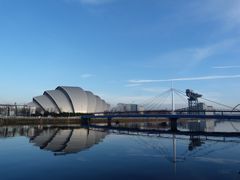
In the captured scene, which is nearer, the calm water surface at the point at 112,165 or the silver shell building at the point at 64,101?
the calm water surface at the point at 112,165

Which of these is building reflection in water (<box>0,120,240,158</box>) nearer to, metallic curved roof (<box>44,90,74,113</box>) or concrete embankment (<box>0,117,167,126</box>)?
concrete embankment (<box>0,117,167,126</box>)

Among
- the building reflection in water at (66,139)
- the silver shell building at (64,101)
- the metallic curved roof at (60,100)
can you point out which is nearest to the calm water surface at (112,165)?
the building reflection in water at (66,139)

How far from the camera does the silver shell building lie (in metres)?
134

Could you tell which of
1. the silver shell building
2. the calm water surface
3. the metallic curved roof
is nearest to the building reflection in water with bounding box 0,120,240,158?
the calm water surface

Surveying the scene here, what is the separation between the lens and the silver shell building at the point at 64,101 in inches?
5281

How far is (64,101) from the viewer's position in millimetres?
135875

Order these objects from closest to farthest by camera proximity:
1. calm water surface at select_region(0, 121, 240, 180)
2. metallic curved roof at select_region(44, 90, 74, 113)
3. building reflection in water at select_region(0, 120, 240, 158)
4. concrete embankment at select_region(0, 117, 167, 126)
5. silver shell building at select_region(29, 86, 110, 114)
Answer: calm water surface at select_region(0, 121, 240, 180)
building reflection in water at select_region(0, 120, 240, 158)
concrete embankment at select_region(0, 117, 167, 126)
silver shell building at select_region(29, 86, 110, 114)
metallic curved roof at select_region(44, 90, 74, 113)

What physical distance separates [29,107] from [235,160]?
109056mm

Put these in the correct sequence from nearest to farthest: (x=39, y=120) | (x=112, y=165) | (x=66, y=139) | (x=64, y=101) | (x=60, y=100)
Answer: (x=112, y=165), (x=66, y=139), (x=39, y=120), (x=60, y=100), (x=64, y=101)

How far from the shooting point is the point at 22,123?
105 meters

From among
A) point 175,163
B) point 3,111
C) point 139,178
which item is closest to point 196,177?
point 139,178

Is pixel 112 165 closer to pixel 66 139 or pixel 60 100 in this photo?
pixel 66 139

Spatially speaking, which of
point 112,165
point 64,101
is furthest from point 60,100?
point 112,165

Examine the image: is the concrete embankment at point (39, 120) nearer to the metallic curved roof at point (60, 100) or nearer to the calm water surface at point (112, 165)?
the metallic curved roof at point (60, 100)
